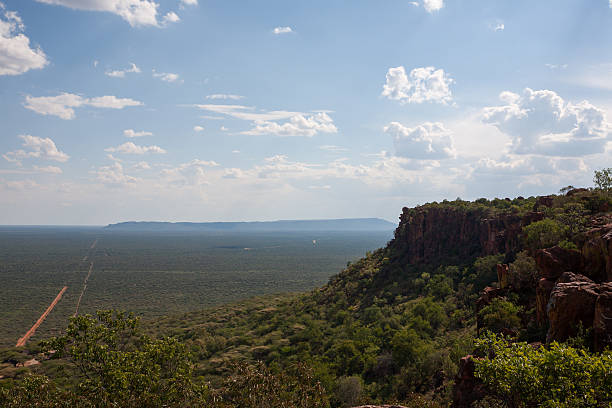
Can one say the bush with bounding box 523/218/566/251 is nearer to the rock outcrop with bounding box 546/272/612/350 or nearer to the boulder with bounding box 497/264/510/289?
the boulder with bounding box 497/264/510/289

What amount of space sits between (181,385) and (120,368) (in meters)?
2.96

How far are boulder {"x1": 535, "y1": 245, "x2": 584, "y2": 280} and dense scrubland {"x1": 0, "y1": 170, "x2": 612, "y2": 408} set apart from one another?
79 mm

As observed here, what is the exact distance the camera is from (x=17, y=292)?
359 ft

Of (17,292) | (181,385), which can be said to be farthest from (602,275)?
(17,292)

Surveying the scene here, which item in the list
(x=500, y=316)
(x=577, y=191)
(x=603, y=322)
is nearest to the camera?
(x=603, y=322)

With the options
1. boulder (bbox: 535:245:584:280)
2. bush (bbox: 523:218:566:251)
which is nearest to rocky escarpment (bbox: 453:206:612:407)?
boulder (bbox: 535:245:584:280)

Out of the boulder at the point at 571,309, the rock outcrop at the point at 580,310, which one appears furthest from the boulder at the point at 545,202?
the boulder at the point at 571,309

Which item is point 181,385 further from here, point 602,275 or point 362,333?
point 362,333

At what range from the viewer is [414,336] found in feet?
116

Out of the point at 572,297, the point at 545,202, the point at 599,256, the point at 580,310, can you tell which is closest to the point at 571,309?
the point at 580,310

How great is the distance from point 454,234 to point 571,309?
4565cm

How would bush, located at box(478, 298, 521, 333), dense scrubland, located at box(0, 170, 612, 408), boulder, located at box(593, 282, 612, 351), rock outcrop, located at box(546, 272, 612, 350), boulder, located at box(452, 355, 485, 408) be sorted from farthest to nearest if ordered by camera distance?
bush, located at box(478, 298, 521, 333) → boulder, located at box(452, 355, 485, 408) → rock outcrop, located at box(546, 272, 612, 350) → dense scrubland, located at box(0, 170, 612, 408) → boulder, located at box(593, 282, 612, 351)

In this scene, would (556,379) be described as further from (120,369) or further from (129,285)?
(129,285)

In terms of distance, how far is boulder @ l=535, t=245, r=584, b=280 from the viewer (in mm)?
23109
